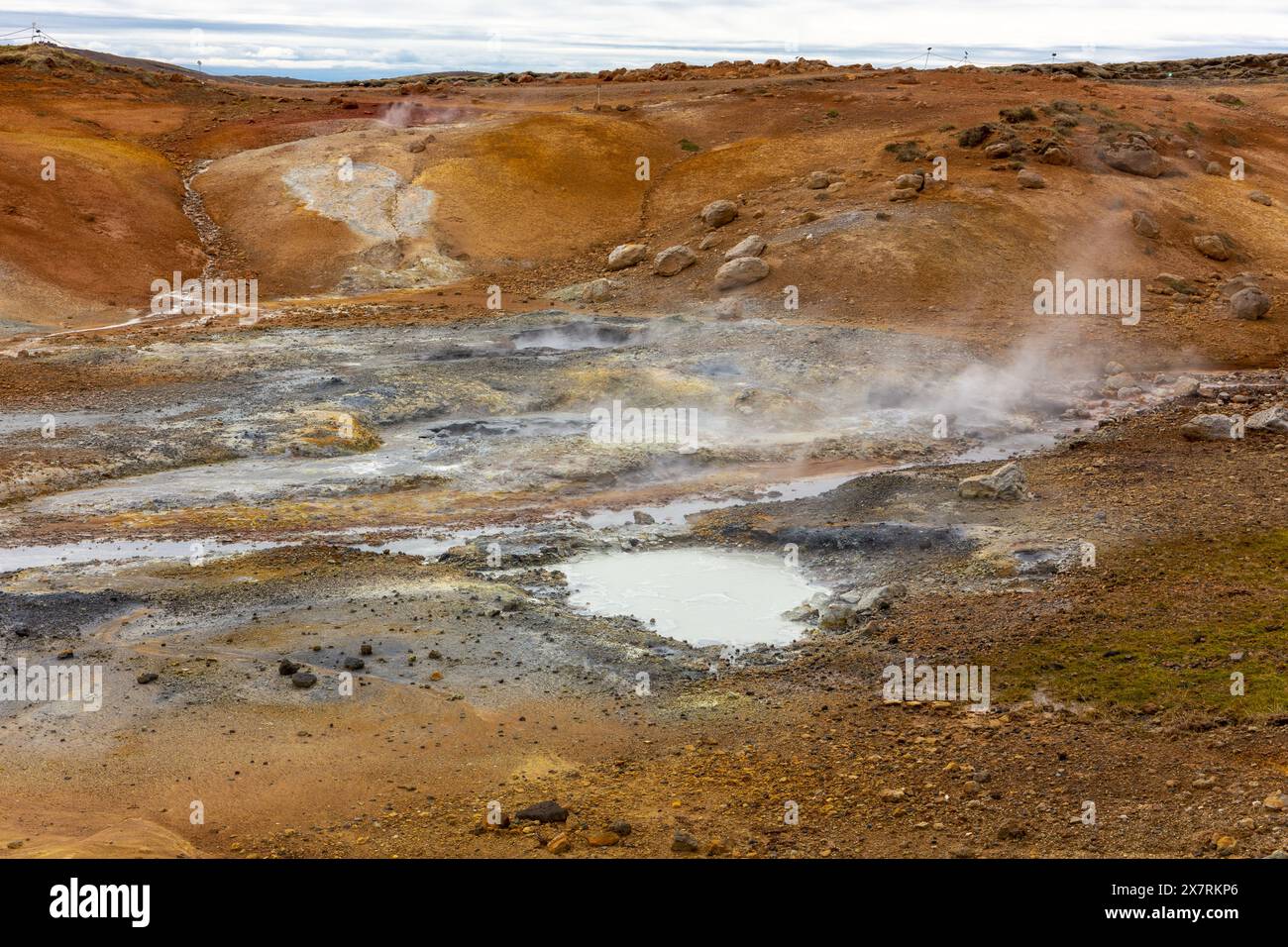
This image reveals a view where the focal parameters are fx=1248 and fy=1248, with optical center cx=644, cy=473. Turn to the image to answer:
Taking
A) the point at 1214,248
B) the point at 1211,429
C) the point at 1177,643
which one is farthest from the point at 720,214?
the point at 1177,643

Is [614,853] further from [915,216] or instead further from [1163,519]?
[915,216]

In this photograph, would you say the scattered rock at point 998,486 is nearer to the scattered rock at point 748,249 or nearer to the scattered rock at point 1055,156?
the scattered rock at point 748,249

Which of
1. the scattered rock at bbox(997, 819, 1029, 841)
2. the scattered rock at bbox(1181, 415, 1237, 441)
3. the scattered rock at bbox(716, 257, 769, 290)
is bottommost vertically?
the scattered rock at bbox(997, 819, 1029, 841)

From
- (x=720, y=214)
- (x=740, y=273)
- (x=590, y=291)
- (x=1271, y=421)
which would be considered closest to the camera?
(x=1271, y=421)

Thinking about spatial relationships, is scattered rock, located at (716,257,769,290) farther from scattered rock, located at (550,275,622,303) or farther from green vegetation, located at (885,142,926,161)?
green vegetation, located at (885,142,926,161)

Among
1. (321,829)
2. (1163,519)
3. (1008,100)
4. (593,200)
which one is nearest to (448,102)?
(593,200)

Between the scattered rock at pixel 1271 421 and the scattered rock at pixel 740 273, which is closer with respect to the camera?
the scattered rock at pixel 1271 421

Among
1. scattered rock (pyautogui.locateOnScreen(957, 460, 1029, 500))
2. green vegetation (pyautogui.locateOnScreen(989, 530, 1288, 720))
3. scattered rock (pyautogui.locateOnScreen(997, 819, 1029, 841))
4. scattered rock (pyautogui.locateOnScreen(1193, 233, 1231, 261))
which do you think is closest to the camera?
scattered rock (pyautogui.locateOnScreen(997, 819, 1029, 841))

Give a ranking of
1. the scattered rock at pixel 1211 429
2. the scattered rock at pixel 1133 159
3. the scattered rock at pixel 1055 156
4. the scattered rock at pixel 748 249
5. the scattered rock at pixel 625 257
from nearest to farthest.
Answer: the scattered rock at pixel 1211 429
the scattered rock at pixel 748 249
the scattered rock at pixel 625 257
the scattered rock at pixel 1055 156
the scattered rock at pixel 1133 159

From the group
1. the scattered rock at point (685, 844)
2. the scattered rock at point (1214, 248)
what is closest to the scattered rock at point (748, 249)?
the scattered rock at point (1214, 248)

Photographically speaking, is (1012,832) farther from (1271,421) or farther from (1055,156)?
(1055,156)

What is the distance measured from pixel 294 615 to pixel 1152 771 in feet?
28.6

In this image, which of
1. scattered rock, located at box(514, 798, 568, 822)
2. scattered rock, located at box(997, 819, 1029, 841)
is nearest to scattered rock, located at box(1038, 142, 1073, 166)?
scattered rock, located at box(997, 819, 1029, 841)

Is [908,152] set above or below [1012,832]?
above
